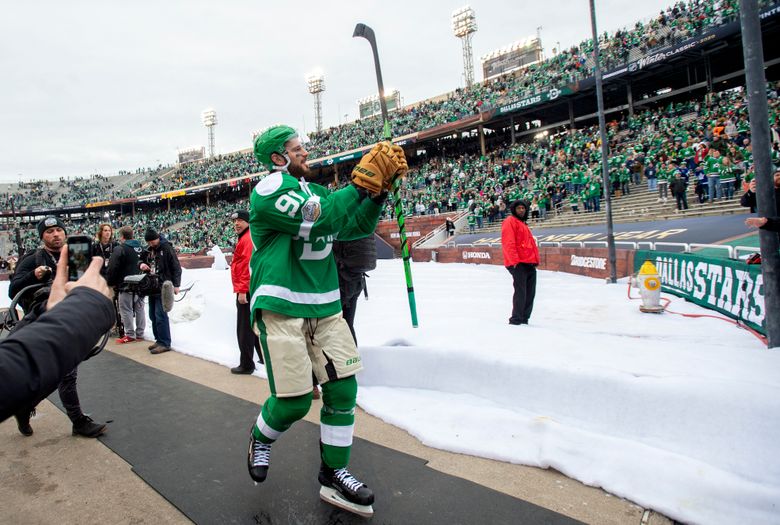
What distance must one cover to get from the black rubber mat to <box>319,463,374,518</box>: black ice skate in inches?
1.7

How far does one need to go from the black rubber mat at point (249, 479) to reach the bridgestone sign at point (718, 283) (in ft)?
11.6

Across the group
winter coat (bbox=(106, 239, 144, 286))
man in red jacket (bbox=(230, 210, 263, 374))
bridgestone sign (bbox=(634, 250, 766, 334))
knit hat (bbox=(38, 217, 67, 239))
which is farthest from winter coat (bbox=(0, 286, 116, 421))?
winter coat (bbox=(106, 239, 144, 286))

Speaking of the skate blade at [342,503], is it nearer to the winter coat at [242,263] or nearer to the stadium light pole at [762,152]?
the winter coat at [242,263]

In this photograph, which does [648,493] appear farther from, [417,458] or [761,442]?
[417,458]

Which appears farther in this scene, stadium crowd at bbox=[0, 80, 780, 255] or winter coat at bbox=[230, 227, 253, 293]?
stadium crowd at bbox=[0, 80, 780, 255]

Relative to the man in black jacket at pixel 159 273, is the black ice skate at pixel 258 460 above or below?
below

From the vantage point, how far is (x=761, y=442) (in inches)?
84.0

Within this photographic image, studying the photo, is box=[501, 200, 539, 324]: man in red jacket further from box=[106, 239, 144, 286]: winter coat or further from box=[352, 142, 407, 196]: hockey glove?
box=[106, 239, 144, 286]: winter coat

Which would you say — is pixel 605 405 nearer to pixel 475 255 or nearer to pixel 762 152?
pixel 762 152

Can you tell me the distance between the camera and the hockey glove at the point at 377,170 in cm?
217

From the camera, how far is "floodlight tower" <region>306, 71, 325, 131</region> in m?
55.3

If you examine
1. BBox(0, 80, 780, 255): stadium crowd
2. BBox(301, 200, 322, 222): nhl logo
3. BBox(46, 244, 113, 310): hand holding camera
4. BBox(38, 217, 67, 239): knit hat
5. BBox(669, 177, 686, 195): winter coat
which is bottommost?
BBox(46, 244, 113, 310): hand holding camera

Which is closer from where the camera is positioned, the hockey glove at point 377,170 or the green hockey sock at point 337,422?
the hockey glove at point 377,170

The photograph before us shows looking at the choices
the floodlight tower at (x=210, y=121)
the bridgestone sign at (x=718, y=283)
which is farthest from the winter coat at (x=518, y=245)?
the floodlight tower at (x=210, y=121)
